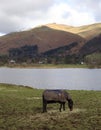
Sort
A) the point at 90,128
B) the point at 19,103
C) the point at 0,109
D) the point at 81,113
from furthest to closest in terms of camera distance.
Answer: the point at 19,103
the point at 0,109
the point at 81,113
the point at 90,128

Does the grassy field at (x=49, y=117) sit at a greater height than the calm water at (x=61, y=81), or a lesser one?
lesser

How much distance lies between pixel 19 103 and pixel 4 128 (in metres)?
9.91

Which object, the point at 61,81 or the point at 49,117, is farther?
the point at 61,81

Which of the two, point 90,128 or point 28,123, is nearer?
point 90,128

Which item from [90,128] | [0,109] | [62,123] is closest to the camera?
[90,128]

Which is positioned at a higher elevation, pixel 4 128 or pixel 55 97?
pixel 55 97

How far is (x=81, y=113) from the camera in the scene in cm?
2420

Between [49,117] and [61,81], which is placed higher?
[61,81]

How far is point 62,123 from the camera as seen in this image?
21047mm

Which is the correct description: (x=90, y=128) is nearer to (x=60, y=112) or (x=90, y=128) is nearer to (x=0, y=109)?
(x=60, y=112)

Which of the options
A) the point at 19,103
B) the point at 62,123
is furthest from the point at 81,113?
the point at 19,103

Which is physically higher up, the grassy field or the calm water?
the calm water

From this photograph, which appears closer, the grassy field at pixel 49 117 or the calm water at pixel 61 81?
the grassy field at pixel 49 117

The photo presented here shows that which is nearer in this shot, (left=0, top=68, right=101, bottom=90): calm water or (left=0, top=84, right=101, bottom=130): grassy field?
(left=0, top=84, right=101, bottom=130): grassy field
